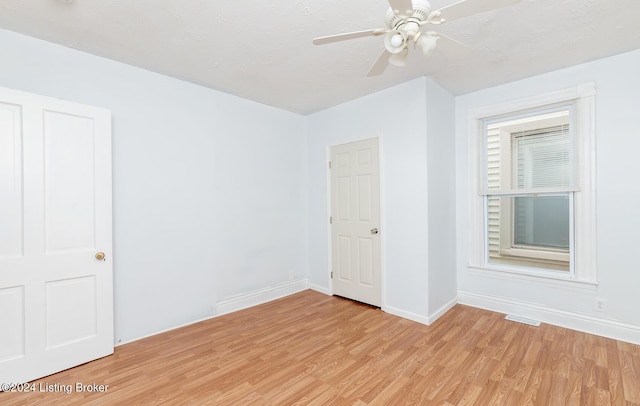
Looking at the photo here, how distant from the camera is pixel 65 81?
2.51 metres

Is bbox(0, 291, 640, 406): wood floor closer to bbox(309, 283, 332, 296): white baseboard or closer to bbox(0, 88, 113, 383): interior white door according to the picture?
bbox(0, 88, 113, 383): interior white door

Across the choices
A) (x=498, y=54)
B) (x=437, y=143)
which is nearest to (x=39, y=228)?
A: (x=437, y=143)

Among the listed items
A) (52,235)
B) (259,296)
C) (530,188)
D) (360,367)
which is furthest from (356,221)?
(52,235)

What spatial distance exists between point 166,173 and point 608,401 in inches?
160

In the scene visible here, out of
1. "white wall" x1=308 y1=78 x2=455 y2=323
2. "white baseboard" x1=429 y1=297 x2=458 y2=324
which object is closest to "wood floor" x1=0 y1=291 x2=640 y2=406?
"white baseboard" x1=429 y1=297 x2=458 y2=324

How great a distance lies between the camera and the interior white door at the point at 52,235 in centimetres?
215

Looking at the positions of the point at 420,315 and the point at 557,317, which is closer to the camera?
the point at 557,317

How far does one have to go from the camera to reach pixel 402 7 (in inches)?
56.4

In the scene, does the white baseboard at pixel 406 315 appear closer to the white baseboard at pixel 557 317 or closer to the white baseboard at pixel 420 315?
the white baseboard at pixel 420 315

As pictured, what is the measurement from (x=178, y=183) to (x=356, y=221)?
7.20 feet

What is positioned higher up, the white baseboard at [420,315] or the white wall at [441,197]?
the white wall at [441,197]

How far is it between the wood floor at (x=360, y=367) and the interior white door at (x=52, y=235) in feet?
0.90

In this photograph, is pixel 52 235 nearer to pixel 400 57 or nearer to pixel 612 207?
pixel 400 57

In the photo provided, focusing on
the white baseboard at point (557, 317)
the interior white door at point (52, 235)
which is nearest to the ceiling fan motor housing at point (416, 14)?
the interior white door at point (52, 235)
